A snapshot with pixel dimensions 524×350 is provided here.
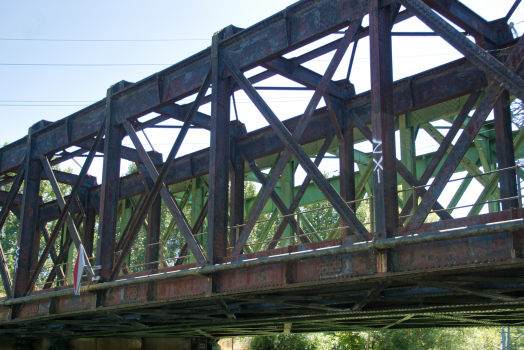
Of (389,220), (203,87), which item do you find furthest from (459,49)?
(203,87)

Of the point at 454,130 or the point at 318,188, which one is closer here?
the point at 454,130

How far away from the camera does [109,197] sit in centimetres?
1603

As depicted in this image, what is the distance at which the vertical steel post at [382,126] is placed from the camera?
9570 millimetres

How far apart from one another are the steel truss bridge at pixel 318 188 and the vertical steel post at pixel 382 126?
0.03 meters

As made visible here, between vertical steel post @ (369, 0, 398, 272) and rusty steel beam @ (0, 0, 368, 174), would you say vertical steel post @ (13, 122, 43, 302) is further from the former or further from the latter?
vertical steel post @ (369, 0, 398, 272)

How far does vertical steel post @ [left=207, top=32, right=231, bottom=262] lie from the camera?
1255 centimetres

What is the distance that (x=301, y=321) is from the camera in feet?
62.3

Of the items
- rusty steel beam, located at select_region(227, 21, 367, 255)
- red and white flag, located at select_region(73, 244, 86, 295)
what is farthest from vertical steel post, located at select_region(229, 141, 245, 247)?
rusty steel beam, located at select_region(227, 21, 367, 255)

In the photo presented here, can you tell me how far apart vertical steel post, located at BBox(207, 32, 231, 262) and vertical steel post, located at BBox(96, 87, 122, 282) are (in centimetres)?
418

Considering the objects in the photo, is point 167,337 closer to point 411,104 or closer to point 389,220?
point 411,104

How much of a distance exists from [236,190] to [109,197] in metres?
3.71

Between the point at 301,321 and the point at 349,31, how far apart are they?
10.9 meters

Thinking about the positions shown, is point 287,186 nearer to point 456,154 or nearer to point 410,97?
point 410,97

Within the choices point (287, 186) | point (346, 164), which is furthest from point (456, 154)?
point (287, 186)
